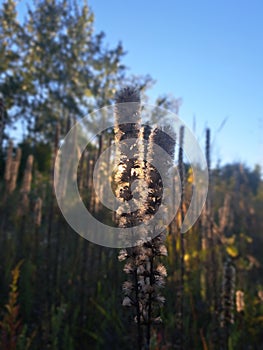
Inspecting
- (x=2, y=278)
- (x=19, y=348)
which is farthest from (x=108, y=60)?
(x=19, y=348)

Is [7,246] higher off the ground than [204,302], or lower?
higher

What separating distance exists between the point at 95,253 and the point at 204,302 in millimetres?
1457

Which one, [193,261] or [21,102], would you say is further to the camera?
[21,102]

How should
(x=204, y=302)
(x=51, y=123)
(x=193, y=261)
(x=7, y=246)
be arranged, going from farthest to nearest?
(x=51, y=123), (x=7, y=246), (x=193, y=261), (x=204, y=302)

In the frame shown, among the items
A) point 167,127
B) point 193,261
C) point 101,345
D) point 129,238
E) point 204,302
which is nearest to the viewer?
point 129,238

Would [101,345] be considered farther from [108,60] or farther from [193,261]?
[108,60]

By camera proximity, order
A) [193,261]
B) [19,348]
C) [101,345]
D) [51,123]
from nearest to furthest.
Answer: [19,348]
[101,345]
[193,261]
[51,123]

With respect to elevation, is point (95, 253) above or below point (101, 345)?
→ above

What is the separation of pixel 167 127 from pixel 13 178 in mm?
4527

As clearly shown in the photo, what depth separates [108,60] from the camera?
19.4 m

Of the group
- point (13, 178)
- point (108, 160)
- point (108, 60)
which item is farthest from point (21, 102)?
point (108, 160)

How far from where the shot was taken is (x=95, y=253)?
5180mm

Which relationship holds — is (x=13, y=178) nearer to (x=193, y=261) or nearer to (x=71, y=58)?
(x=193, y=261)

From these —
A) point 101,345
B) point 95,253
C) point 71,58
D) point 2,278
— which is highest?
point 71,58
